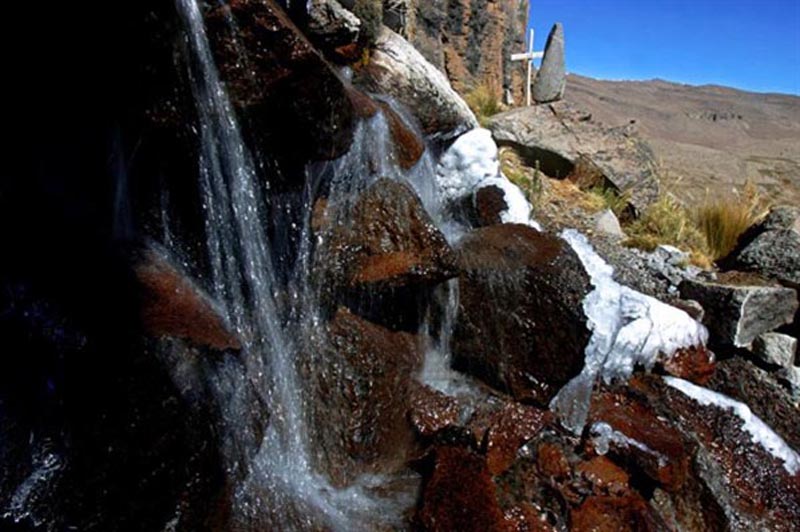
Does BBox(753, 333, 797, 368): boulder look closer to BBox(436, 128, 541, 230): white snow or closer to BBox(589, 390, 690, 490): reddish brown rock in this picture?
BBox(589, 390, 690, 490): reddish brown rock

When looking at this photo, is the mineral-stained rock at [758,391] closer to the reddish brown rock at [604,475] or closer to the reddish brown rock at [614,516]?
the reddish brown rock at [604,475]

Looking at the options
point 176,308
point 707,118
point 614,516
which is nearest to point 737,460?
point 614,516

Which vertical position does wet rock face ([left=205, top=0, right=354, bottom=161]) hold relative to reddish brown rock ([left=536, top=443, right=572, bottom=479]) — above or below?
above

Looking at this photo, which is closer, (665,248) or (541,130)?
(665,248)

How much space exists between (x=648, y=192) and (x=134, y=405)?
6.37 metres

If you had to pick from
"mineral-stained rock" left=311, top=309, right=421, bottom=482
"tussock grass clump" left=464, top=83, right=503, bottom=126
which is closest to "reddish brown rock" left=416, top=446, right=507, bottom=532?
"mineral-stained rock" left=311, top=309, right=421, bottom=482

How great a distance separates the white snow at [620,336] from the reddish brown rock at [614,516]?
588mm

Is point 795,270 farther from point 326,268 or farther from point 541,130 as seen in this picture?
point 326,268

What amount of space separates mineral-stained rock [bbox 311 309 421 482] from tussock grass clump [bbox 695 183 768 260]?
4364 millimetres

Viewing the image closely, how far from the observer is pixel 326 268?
3.03 m

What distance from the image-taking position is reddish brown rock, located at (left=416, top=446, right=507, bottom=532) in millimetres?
2391

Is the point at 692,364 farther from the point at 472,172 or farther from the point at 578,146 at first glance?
the point at 578,146

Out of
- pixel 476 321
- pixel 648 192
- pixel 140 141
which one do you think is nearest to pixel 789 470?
pixel 476 321

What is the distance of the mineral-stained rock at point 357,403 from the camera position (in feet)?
9.21
